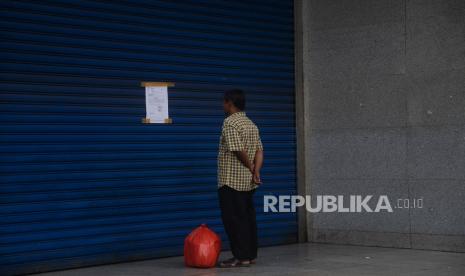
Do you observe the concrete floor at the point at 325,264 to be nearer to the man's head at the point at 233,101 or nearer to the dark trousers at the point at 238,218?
the dark trousers at the point at 238,218

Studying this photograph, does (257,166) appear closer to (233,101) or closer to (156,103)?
(233,101)

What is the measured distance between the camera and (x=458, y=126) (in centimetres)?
978

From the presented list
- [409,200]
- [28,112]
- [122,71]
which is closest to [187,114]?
[122,71]

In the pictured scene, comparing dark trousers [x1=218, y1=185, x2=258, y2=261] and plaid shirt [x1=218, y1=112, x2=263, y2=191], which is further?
dark trousers [x1=218, y1=185, x2=258, y2=261]

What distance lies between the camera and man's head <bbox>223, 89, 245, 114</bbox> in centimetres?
857

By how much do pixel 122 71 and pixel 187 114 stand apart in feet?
3.17

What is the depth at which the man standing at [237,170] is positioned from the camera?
27.9 ft

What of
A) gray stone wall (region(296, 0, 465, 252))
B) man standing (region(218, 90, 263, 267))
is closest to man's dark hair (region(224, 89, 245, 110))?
man standing (region(218, 90, 263, 267))

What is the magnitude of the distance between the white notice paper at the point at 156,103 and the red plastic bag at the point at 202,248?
1.43 meters

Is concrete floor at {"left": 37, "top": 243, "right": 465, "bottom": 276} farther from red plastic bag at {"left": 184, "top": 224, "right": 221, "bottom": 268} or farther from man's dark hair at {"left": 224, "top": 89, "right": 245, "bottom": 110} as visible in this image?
man's dark hair at {"left": 224, "top": 89, "right": 245, "bottom": 110}

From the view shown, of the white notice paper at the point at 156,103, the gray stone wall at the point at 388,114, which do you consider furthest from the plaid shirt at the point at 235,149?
the gray stone wall at the point at 388,114

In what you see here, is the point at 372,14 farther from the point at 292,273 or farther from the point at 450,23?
the point at 292,273

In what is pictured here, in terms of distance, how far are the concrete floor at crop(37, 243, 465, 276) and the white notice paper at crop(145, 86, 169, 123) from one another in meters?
1.47

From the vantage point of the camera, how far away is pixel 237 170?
8547 millimetres
